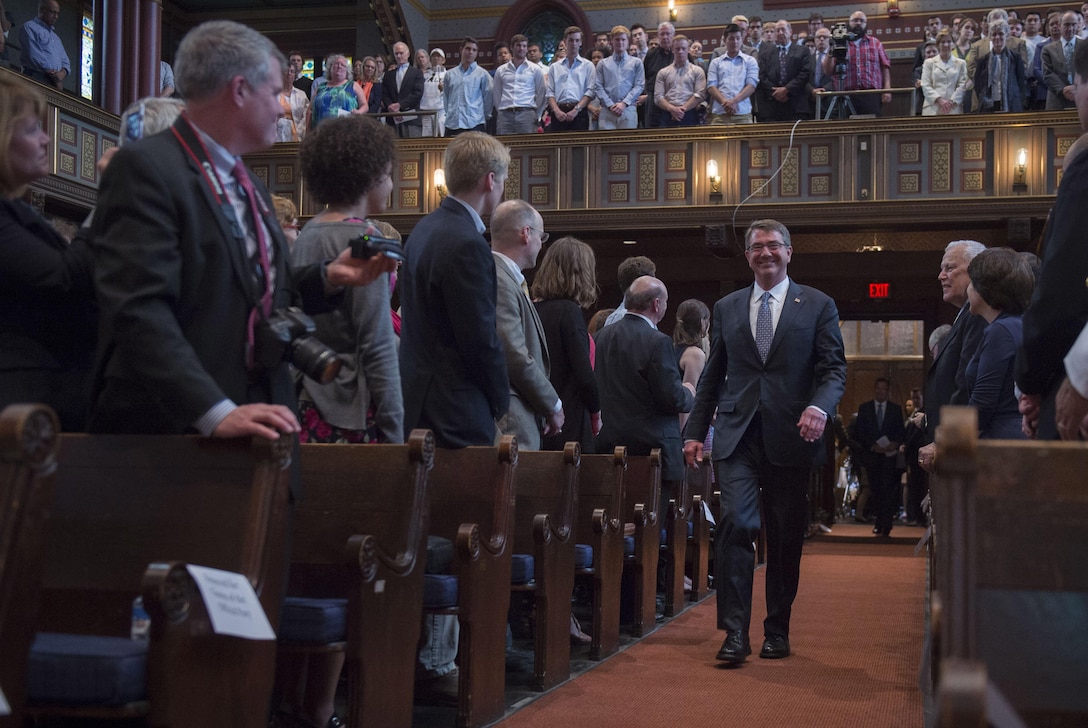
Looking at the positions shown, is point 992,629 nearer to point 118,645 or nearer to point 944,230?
point 118,645

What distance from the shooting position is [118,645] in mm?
1847

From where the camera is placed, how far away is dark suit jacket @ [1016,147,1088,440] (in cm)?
248

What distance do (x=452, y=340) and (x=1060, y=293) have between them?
168cm

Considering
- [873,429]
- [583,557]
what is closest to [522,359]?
[583,557]

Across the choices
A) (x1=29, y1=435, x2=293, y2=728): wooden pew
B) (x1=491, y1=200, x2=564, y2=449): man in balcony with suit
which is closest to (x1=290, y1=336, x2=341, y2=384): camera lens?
(x1=29, y1=435, x2=293, y2=728): wooden pew

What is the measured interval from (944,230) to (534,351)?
973 cm

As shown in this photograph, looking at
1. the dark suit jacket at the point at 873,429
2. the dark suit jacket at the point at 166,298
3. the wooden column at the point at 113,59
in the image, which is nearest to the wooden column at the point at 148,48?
the wooden column at the point at 113,59

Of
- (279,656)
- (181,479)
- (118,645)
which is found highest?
(181,479)

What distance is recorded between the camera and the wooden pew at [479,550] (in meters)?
3.24

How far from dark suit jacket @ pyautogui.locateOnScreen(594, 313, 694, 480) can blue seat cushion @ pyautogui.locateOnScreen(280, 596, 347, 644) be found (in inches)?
115

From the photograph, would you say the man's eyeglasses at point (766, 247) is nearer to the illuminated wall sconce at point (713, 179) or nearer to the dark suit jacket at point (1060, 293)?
the dark suit jacket at point (1060, 293)

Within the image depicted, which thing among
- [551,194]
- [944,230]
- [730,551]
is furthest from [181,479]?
[944,230]

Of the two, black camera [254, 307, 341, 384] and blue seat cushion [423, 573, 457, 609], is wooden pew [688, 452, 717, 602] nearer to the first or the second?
blue seat cushion [423, 573, 457, 609]

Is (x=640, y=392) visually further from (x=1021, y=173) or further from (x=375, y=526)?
(x=1021, y=173)
